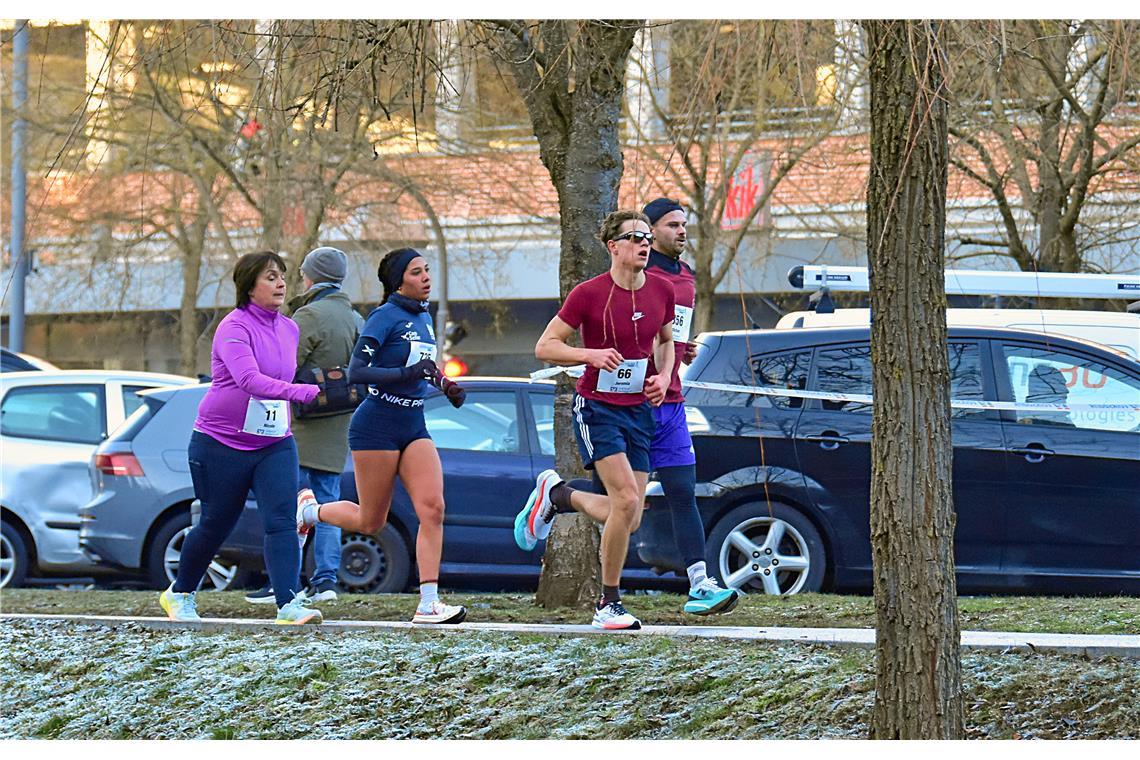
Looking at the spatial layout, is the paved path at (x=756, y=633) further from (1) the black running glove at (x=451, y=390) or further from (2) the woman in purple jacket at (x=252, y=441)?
(1) the black running glove at (x=451, y=390)

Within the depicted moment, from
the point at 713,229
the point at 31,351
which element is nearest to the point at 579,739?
the point at 713,229

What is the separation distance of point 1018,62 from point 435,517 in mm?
3233

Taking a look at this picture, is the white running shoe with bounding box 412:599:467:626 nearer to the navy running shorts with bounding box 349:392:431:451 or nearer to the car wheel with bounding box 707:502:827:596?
the navy running shorts with bounding box 349:392:431:451

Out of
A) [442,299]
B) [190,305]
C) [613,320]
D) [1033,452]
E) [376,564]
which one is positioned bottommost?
[376,564]

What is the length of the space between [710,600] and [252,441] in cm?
222

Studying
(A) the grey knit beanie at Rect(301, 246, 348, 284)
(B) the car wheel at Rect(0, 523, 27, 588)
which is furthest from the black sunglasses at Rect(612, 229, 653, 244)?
(B) the car wheel at Rect(0, 523, 27, 588)

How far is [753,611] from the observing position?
813 cm

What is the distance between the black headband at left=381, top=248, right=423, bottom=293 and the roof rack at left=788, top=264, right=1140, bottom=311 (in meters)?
3.81

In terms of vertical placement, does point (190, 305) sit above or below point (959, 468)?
above

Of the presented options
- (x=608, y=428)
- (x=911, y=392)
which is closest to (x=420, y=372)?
(x=608, y=428)

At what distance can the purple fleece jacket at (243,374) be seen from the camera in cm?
755

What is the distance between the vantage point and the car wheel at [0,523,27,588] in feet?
40.1

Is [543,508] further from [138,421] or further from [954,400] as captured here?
[138,421]

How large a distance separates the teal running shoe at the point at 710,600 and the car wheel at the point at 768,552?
229cm
